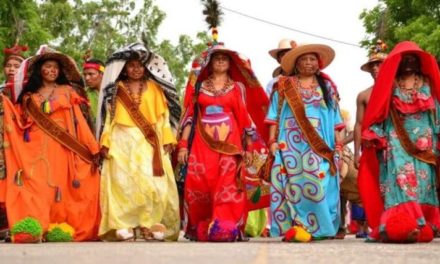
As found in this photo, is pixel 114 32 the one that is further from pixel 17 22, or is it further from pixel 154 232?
pixel 154 232

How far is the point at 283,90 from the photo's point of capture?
35.4ft

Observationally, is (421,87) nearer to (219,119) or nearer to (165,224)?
(219,119)

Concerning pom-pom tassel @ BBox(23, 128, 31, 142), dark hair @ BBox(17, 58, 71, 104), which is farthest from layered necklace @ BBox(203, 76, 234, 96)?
pom-pom tassel @ BBox(23, 128, 31, 142)

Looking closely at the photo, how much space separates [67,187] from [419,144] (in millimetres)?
3655

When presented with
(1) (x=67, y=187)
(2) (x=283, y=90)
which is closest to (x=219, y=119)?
(2) (x=283, y=90)

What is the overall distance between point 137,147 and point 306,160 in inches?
70.6

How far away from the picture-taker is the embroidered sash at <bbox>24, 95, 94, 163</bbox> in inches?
445

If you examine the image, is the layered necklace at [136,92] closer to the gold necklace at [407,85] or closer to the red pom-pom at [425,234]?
the gold necklace at [407,85]

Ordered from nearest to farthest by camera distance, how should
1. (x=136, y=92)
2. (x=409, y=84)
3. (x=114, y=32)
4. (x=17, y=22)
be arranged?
(x=409, y=84)
(x=136, y=92)
(x=17, y=22)
(x=114, y=32)

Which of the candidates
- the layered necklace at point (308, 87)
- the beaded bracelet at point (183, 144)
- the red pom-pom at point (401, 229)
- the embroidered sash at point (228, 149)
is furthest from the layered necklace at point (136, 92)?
the red pom-pom at point (401, 229)

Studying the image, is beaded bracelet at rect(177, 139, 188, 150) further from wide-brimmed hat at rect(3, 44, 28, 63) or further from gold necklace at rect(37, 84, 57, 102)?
wide-brimmed hat at rect(3, 44, 28, 63)

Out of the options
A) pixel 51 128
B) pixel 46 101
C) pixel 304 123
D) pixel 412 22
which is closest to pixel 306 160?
pixel 304 123

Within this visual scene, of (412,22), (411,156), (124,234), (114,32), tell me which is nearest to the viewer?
(411,156)

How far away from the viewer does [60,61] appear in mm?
11617
